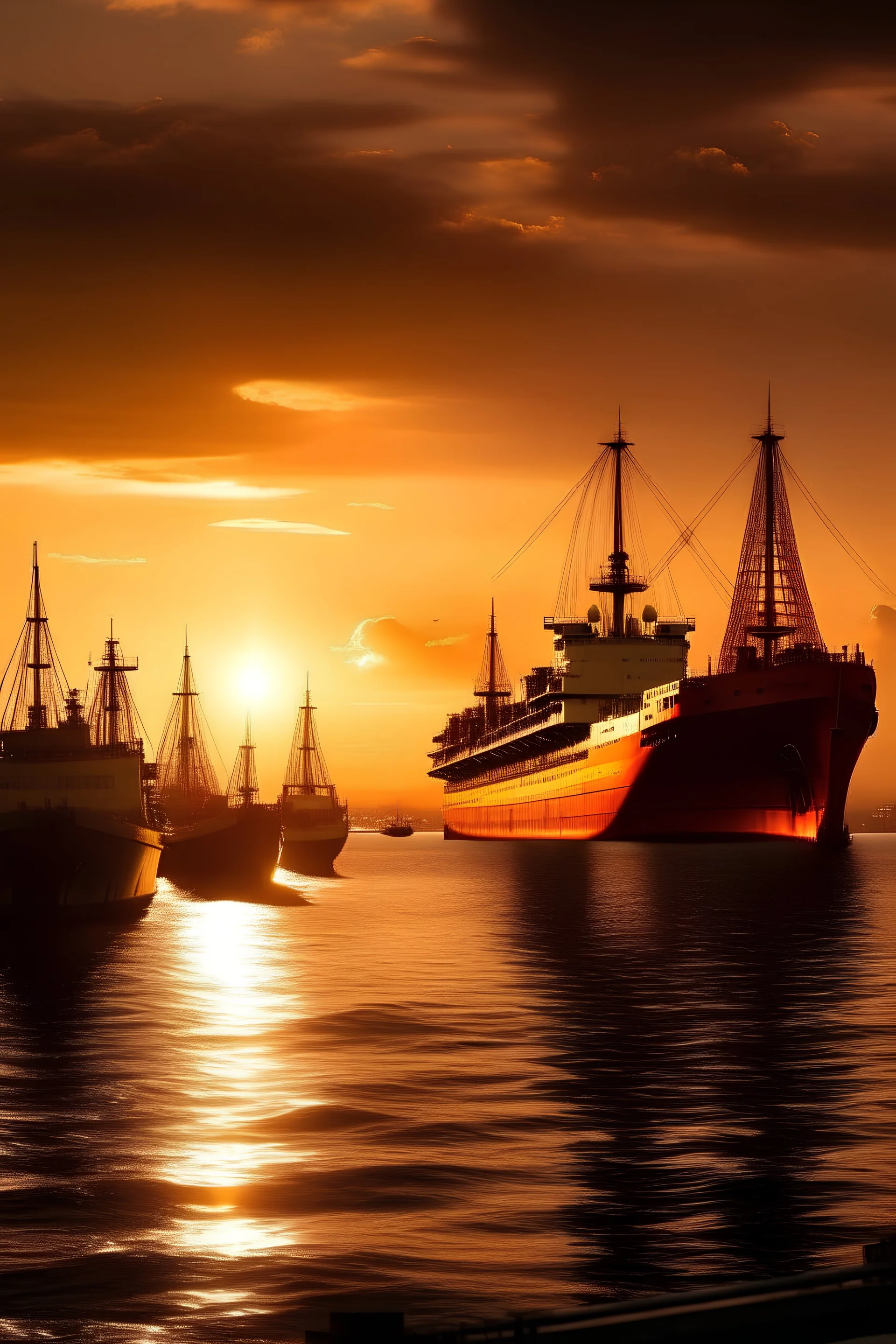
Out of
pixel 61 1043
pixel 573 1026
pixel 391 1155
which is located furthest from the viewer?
pixel 573 1026

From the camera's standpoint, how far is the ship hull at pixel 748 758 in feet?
277

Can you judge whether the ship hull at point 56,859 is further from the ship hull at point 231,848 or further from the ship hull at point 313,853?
the ship hull at point 313,853

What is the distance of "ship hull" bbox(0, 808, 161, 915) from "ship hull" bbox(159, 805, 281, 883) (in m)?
28.6

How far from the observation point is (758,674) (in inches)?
3346

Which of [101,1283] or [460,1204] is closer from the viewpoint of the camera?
[101,1283]

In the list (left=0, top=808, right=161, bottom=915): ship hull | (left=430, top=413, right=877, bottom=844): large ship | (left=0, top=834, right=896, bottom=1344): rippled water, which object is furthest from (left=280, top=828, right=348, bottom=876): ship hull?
(left=0, top=834, right=896, bottom=1344): rippled water

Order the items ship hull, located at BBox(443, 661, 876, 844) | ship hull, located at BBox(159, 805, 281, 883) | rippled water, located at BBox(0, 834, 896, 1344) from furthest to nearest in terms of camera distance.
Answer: ship hull, located at BBox(159, 805, 281, 883)
ship hull, located at BBox(443, 661, 876, 844)
rippled water, located at BBox(0, 834, 896, 1344)

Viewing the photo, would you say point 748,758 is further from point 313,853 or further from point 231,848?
point 313,853

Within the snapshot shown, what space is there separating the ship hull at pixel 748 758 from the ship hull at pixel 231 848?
2292cm

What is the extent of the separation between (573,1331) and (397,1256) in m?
5.25

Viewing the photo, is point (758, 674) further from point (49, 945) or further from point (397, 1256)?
point (397, 1256)

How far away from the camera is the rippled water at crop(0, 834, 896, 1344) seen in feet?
42.7

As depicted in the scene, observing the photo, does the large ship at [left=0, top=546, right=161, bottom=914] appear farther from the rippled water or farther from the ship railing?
the ship railing

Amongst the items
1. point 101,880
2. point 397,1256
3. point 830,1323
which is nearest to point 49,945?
point 101,880
